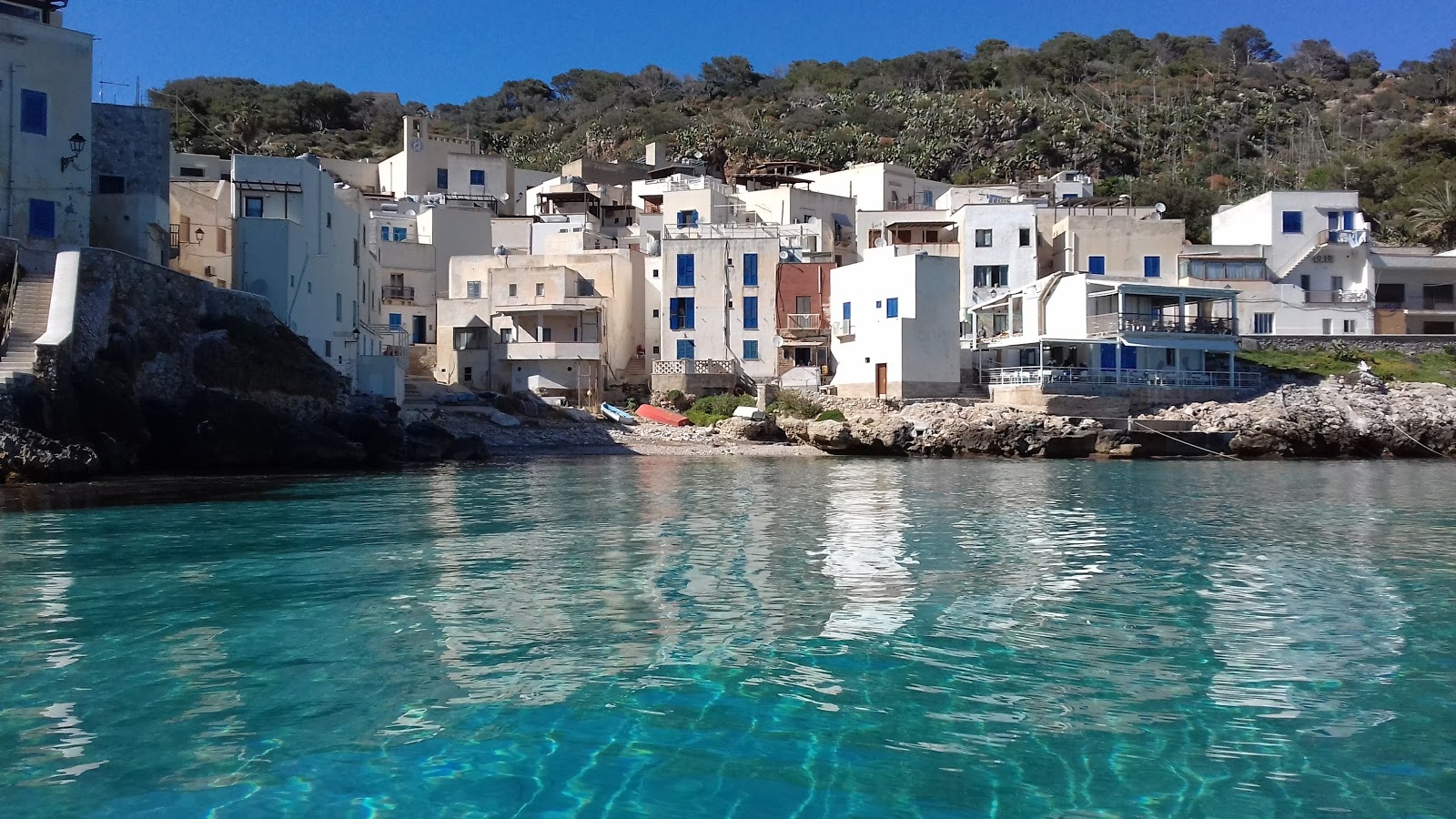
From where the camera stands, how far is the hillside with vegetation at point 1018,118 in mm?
80375

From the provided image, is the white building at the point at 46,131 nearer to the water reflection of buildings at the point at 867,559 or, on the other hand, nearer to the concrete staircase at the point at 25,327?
the concrete staircase at the point at 25,327

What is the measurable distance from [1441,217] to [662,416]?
4546cm

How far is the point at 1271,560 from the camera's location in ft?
54.0

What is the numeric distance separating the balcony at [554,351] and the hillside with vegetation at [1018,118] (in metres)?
41.0

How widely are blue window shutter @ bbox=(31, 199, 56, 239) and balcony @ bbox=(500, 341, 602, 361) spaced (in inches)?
808

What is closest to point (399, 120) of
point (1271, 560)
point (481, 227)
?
point (481, 227)

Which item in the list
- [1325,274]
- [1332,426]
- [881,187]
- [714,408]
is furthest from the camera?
[881,187]

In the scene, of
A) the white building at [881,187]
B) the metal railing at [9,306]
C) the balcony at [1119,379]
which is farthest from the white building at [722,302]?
the metal railing at [9,306]

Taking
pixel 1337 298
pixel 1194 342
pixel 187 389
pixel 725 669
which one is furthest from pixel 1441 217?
pixel 725 669

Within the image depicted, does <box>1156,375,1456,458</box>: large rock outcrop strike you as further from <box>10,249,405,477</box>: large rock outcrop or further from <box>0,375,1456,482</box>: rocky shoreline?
<box>10,249,405,477</box>: large rock outcrop

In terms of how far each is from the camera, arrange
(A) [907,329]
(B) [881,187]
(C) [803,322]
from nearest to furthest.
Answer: (A) [907,329], (C) [803,322], (B) [881,187]

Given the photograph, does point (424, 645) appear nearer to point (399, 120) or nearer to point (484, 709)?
point (484, 709)

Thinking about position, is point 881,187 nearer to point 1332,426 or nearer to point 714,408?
point 714,408

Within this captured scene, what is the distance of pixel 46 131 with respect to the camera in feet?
118
